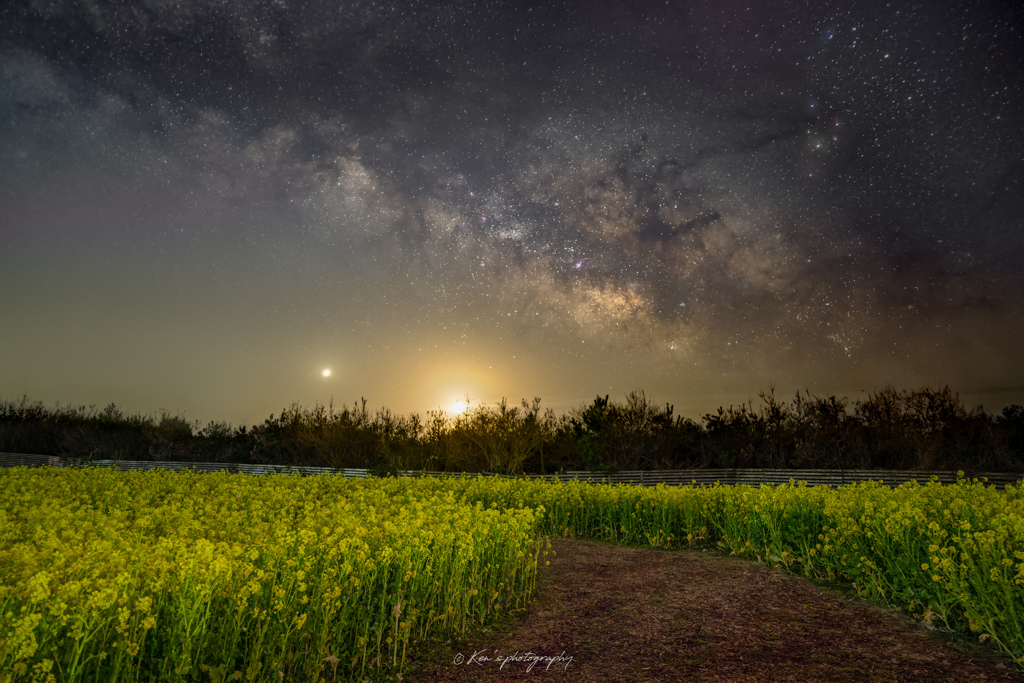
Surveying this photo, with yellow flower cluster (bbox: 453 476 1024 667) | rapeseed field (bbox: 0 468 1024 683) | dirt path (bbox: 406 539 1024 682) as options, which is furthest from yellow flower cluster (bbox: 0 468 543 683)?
yellow flower cluster (bbox: 453 476 1024 667)

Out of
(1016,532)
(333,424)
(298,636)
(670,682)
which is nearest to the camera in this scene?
(298,636)

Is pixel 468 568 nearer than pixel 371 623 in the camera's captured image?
No

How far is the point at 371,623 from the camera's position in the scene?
522cm

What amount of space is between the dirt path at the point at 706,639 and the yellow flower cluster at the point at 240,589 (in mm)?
560

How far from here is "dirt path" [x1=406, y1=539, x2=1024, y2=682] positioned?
5.14 m

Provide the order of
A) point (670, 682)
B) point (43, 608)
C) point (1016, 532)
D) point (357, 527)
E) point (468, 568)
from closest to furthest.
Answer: point (43, 608) → point (670, 682) → point (357, 527) → point (1016, 532) → point (468, 568)

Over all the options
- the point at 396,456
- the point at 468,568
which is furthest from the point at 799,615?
the point at 396,456

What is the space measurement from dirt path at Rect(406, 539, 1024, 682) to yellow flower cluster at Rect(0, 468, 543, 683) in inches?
22.1

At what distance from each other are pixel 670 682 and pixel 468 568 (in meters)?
2.45

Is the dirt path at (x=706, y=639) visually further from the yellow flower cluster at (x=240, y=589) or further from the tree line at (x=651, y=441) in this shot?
the tree line at (x=651, y=441)

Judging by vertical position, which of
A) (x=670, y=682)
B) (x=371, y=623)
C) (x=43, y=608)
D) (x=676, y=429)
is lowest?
(x=670, y=682)

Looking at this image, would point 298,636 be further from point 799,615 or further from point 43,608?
point 799,615

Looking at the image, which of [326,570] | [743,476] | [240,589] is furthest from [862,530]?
[743,476]

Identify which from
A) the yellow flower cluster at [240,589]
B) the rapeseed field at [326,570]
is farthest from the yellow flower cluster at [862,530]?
the yellow flower cluster at [240,589]
